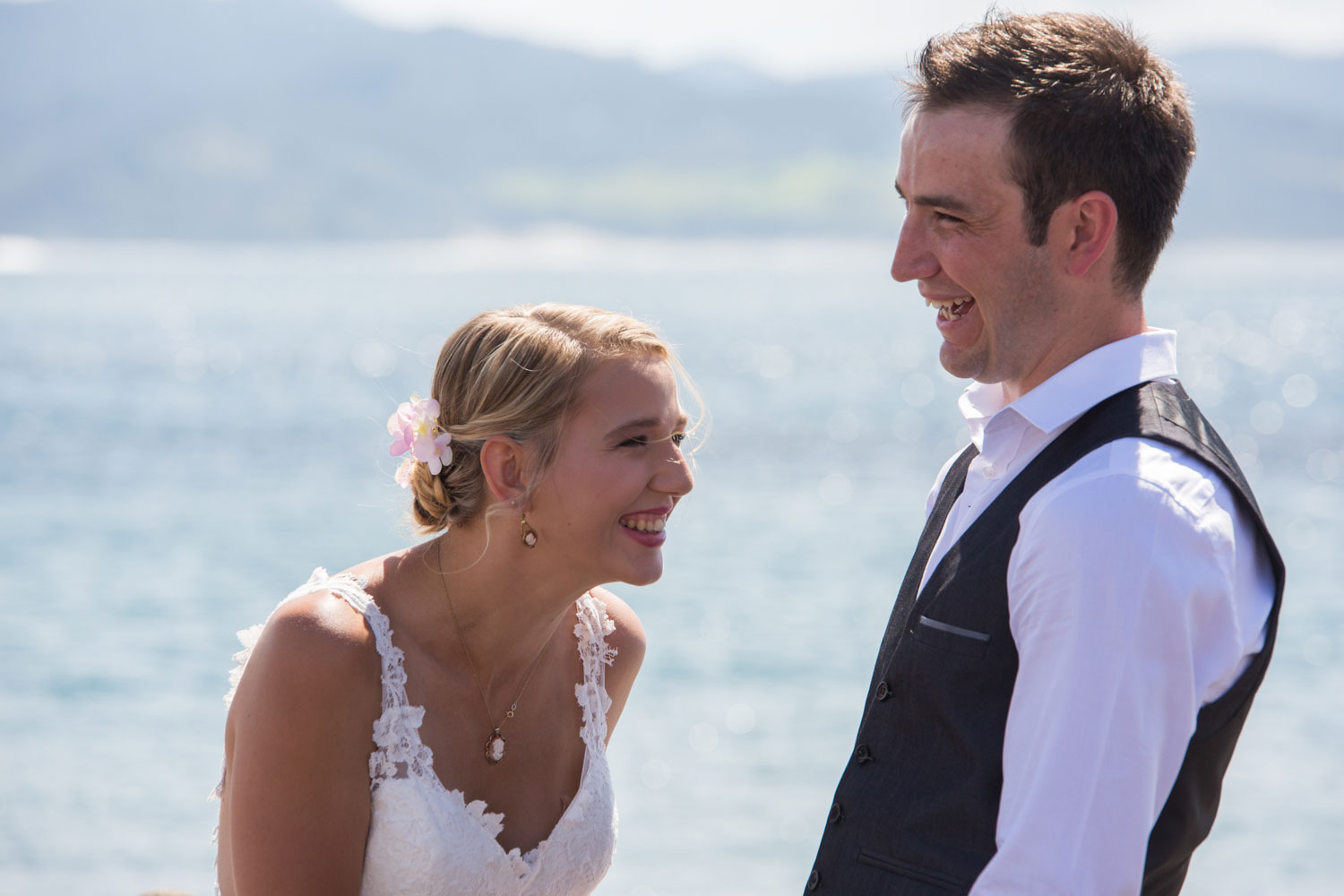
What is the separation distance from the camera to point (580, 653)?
10.2 ft

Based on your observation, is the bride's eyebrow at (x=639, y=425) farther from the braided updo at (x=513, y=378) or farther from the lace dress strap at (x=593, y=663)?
the lace dress strap at (x=593, y=663)

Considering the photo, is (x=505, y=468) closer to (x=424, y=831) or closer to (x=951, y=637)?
(x=424, y=831)

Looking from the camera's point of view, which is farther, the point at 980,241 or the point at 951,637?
the point at 980,241

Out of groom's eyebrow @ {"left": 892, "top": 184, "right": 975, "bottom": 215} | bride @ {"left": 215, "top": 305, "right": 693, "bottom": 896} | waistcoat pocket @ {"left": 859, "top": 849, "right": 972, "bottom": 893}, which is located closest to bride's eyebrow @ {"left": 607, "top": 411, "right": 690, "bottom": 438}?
bride @ {"left": 215, "top": 305, "right": 693, "bottom": 896}

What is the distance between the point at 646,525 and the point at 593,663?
1.67ft

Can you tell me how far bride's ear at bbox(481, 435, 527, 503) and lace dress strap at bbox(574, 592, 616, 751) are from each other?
0.51m

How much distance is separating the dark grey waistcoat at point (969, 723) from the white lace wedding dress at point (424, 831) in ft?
2.81

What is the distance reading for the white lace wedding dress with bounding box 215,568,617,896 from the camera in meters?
2.54

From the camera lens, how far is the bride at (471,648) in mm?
2451

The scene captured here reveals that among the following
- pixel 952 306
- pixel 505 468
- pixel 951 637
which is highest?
pixel 952 306

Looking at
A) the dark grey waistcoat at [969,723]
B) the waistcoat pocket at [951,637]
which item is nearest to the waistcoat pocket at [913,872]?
the dark grey waistcoat at [969,723]

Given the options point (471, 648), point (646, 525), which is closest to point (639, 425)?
point (646, 525)

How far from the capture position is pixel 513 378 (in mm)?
2711

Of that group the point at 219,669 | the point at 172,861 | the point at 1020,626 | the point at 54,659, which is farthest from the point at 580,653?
the point at 54,659
